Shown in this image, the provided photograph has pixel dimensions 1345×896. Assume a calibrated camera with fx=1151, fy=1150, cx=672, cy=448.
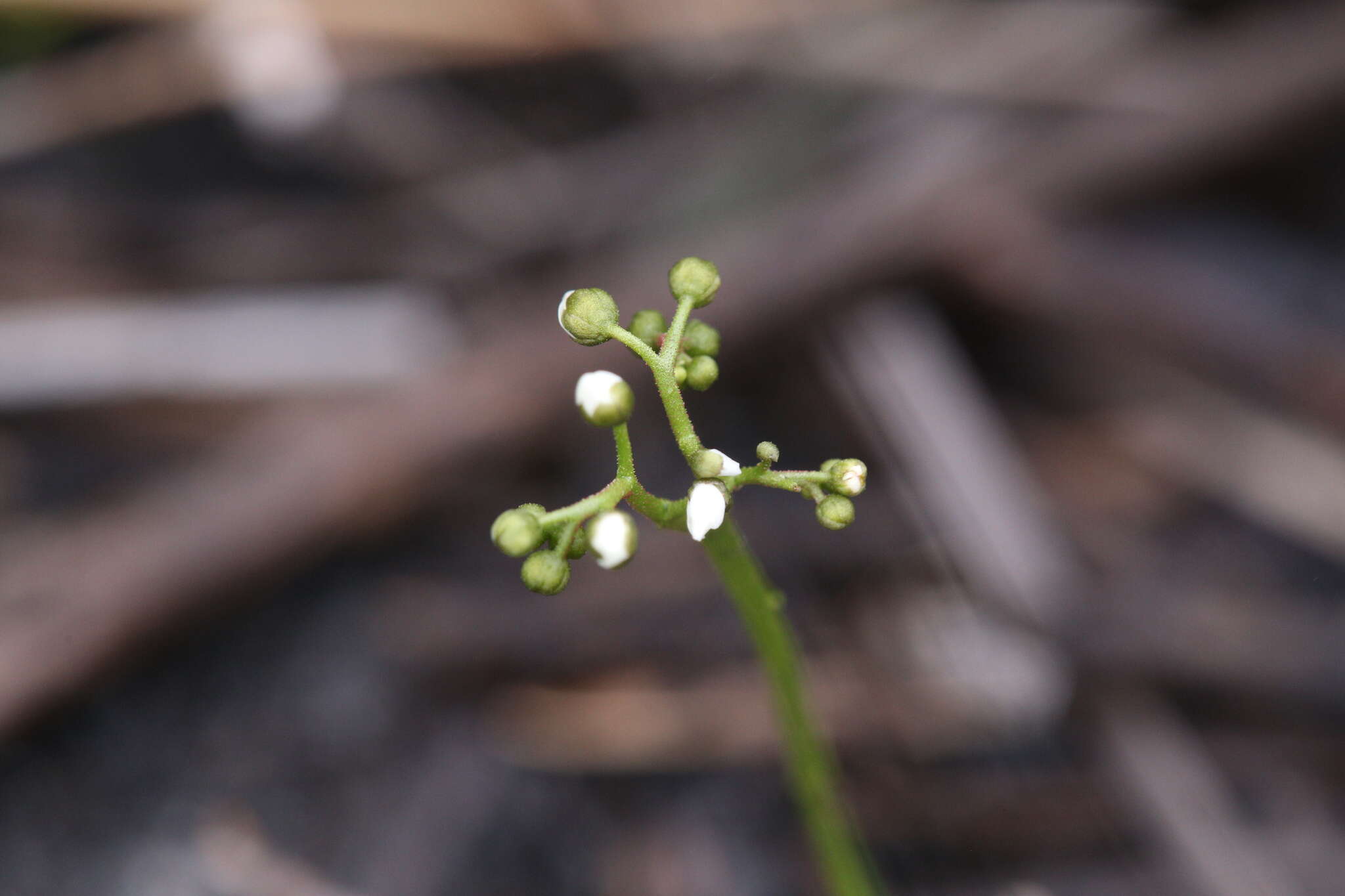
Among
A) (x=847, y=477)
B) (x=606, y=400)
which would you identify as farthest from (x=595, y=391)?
(x=847, y=477)

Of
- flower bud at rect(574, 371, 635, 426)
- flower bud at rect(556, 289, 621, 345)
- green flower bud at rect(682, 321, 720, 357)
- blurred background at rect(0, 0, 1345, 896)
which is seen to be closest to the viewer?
flower bud at rect(574, 371, 635, 426)

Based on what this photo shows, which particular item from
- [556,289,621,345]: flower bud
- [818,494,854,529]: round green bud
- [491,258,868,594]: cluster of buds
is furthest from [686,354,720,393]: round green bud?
[818,494,854,529]: round green bud

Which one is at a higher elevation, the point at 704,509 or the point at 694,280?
the point at 694,280

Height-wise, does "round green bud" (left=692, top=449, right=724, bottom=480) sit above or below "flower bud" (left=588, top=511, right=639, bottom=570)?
above

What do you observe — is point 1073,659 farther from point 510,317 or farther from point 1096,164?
point 510,317

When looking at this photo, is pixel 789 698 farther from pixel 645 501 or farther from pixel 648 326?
pixel 648 326

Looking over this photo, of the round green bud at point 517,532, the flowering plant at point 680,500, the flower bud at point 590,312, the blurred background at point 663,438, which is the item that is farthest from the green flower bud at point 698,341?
the blurred background at point 663,438

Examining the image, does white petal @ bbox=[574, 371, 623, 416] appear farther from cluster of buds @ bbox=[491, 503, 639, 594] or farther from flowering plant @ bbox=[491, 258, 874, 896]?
cluster of buds @ bbox=[491, 503, 639, 594]

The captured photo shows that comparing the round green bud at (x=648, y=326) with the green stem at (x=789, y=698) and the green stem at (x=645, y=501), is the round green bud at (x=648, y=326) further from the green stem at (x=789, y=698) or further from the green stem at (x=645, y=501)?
the green stem at (x=789, y=698)
